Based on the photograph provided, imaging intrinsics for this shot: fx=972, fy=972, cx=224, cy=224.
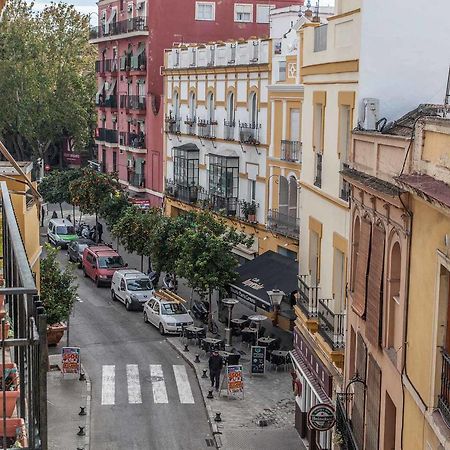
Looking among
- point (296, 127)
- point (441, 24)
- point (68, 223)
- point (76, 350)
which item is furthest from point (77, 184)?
point (441, 24)

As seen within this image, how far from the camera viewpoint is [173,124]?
55344 millimetres

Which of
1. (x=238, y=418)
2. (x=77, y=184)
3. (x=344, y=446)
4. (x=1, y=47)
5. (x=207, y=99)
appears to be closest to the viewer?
(x=344, y=446)

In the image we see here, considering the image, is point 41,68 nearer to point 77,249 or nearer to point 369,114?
point 77,249

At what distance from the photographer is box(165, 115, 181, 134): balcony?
5469 centimetres

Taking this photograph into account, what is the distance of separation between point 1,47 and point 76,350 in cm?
4317

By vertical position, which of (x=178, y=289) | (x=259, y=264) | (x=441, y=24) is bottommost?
(x=178, y=289)

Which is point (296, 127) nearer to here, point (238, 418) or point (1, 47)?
point (238, 418)

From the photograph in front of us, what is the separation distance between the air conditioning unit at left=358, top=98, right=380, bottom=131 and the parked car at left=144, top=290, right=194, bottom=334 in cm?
1987

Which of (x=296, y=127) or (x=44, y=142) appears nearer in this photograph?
(x=296, y=127)

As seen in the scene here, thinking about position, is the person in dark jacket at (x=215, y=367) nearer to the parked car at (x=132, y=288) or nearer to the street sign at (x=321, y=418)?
the street sign at (x=321, y=418)

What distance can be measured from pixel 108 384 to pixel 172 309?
7309 mm

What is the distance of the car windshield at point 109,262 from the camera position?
156 feet

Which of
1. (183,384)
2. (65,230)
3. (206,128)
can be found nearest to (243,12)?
(206,128)

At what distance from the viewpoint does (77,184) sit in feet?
187
